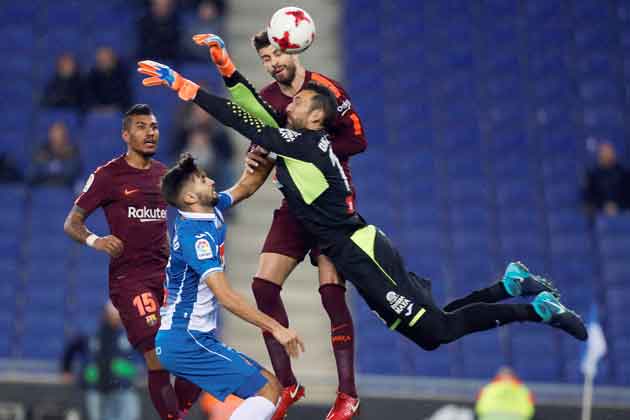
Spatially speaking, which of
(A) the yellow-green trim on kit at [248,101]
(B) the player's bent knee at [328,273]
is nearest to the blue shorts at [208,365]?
(B) the player's bent knee at [328,273]

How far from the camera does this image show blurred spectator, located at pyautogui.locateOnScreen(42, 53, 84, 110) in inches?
590

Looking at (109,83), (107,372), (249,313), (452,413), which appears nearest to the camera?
(249,313)

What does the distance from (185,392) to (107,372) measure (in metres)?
4.68

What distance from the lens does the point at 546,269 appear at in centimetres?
1423

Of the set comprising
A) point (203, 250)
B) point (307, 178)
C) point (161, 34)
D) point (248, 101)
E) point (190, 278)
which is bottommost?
point (190, 278)

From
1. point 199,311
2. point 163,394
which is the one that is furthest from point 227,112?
point 163,394

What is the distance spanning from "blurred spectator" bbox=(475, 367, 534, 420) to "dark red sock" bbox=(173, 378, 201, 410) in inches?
187

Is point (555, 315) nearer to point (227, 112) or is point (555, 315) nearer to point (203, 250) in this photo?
point (203, 250)

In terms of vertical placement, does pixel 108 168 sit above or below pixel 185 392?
above

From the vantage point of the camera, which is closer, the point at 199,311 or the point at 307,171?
the point at 199,311

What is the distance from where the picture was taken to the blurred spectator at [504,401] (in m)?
11.9

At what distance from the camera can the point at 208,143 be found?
46.2 ft

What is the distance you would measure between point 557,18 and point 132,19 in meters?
5.90

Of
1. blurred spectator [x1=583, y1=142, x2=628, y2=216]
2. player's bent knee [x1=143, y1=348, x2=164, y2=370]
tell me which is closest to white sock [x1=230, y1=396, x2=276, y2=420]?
player's bent knee [x1=143, y1=348, x2=164, y2=370]
